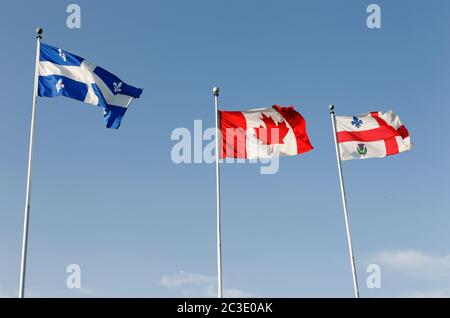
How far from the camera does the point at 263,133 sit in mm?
24859

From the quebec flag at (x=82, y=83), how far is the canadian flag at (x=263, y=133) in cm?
484

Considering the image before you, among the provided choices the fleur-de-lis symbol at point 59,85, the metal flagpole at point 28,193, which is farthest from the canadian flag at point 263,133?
the metal flagpole at point 28,193

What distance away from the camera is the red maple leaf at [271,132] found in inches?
975

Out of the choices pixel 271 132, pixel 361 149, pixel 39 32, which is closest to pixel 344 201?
pixel 361 149

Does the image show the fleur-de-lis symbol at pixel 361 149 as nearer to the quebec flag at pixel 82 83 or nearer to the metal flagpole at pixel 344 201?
the metal flagpole at pixel 344 201

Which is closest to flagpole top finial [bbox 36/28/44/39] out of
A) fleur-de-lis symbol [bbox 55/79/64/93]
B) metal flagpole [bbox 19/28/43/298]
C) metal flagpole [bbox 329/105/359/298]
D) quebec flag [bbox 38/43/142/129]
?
metal flagpole [bbox 19/28/43/298]

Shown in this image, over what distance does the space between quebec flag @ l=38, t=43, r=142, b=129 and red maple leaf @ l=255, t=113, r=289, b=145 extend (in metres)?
6.30

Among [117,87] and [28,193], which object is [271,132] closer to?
[117,87]

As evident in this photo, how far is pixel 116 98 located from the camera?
76.4ft
